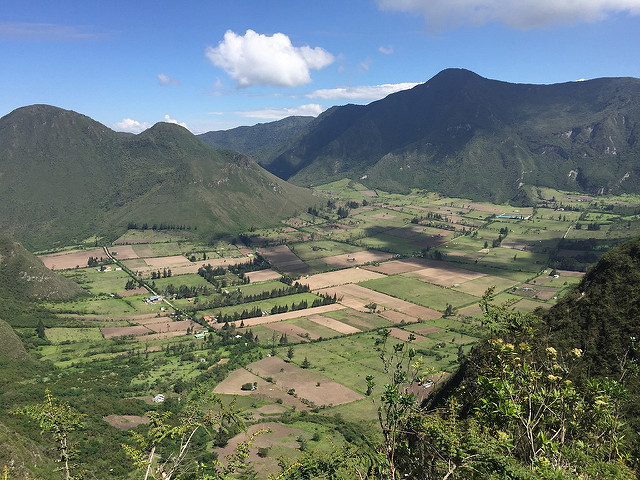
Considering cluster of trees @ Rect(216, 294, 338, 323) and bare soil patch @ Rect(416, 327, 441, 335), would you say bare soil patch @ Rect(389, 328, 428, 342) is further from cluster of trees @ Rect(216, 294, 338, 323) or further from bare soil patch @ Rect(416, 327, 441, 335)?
cluster of trees @ Rect(216, 294, 338, 323)

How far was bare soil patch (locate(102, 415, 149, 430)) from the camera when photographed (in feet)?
310

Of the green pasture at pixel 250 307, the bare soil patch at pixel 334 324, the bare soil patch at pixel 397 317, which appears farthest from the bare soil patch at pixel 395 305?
the green pasture at pixel 250 307

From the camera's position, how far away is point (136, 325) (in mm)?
170125

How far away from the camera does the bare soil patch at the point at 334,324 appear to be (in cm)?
16525

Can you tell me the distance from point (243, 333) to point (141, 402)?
57.0 metres

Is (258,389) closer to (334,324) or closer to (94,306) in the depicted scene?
(334,324)

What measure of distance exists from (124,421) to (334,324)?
9135cm

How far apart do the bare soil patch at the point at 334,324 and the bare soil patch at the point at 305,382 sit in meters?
33.4

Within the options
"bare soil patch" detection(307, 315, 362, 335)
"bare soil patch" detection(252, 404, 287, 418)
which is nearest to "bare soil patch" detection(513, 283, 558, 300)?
"bare soil patch" detection(307, 315, 362, 335)

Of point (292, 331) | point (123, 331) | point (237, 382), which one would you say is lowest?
point (237, 382)

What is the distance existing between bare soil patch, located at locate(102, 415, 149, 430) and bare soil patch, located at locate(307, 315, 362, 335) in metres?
83.1

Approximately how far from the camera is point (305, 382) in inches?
4966

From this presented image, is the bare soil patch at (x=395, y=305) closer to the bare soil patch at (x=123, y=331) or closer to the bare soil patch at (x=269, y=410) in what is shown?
the bare soil patch at (x=269, y=410)

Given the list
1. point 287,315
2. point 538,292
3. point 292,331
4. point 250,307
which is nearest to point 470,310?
point 538,292
